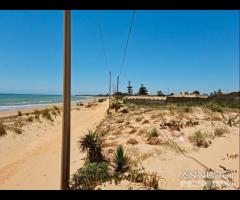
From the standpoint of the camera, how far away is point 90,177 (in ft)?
20.3

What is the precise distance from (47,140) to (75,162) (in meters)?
4.86

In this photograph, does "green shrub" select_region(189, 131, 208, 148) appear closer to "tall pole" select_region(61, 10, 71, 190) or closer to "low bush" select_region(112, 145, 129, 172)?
"low bush" select_region(112, 145, 129, 172)

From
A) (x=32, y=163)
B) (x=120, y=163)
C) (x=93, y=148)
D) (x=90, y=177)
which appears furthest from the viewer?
(x=93, y=148)

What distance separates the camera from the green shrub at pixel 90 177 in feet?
18.8

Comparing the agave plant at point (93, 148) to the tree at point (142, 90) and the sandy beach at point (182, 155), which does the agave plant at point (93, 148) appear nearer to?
the sandy beach at point (182, 155)

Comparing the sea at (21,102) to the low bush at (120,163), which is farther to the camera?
the sea at (21,102)

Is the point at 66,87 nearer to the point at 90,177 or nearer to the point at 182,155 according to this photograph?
the point at 90,177

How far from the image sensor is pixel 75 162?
325 inches

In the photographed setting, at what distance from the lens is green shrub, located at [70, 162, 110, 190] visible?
572 centimetres

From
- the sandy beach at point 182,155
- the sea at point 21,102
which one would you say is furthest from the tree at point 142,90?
the sandy beach at point 182,155

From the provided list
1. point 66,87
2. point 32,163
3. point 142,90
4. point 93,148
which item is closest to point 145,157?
point 93,148
